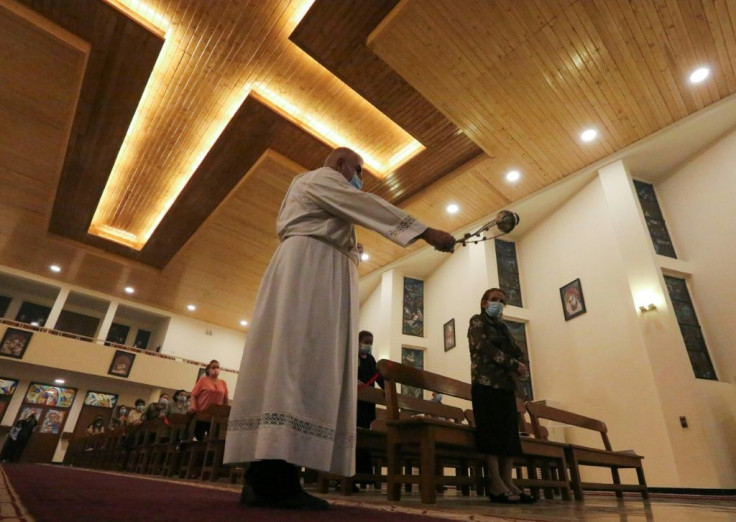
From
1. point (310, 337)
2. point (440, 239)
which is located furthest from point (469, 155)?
point (310, 337)

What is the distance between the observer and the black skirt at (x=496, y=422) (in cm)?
262

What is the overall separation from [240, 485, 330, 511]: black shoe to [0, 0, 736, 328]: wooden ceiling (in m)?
5.76

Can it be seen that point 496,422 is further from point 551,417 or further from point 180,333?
point 180,333

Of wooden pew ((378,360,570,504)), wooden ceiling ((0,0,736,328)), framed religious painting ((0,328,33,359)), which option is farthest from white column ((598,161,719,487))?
framed religious painting ((0,328,33,359))

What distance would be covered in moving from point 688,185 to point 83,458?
1398cm

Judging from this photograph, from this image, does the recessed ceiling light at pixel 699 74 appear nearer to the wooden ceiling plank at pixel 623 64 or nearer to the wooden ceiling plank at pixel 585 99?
the wooden ceiling plank at pixel 623 64

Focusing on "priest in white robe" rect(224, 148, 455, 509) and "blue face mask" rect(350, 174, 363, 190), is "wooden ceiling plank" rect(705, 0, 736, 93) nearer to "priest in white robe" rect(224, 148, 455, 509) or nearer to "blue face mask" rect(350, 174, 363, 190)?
"blue face mask" rect(350, 174, 363, 190)

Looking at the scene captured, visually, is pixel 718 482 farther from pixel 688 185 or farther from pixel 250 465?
pixel 250 465

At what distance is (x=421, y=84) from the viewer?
6453 millimetres

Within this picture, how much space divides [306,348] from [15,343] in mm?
14085

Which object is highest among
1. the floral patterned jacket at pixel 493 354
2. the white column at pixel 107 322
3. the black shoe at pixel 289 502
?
the white column at pixel 107 322

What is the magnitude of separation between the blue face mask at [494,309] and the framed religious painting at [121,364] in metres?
13.5

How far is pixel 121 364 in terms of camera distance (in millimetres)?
13227

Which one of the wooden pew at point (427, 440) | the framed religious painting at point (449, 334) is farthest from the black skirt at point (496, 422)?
the framed religious painting at point (449, 334)
